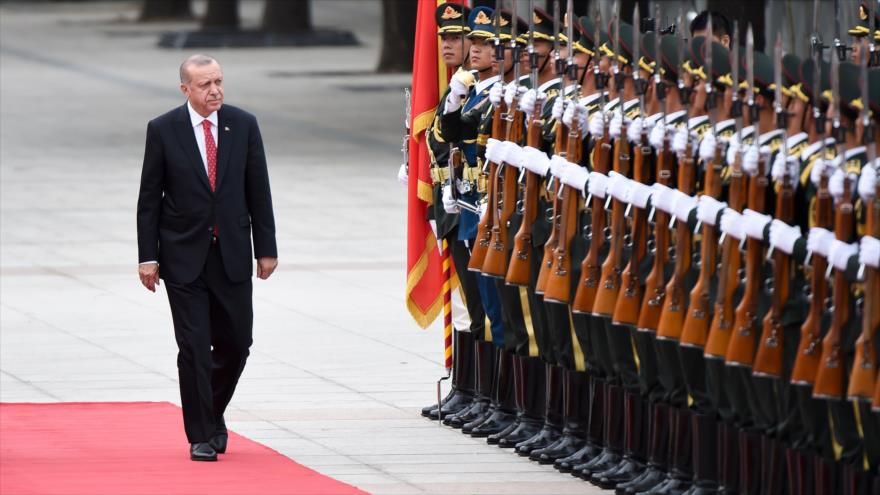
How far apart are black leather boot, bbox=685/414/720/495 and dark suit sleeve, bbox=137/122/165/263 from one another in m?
2.33

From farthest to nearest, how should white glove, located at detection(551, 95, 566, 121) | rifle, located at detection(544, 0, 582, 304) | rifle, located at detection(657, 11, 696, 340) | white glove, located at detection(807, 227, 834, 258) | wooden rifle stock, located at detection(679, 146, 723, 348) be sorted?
white glove, located at detection(551, 95, 566, 121) → rifle, located at detection(544, 0, 582, 304) → rifle, located at detection(657, 11, 696, 340) → wooden rifle stock, located at detection(679, 146, 723, 348) → white glove, located at detection(807, 227, 834, 258)

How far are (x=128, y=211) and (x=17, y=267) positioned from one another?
9.30ft

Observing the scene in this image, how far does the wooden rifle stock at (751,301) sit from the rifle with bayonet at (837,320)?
0.36 metres

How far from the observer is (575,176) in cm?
792

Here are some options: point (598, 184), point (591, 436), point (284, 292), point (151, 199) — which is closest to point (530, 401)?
point (591, 436)

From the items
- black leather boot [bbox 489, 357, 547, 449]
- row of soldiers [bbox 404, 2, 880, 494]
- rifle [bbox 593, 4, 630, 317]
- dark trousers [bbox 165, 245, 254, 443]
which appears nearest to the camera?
row of soldiers [bbox 404, 2, 880, 494]

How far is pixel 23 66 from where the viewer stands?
108 ft

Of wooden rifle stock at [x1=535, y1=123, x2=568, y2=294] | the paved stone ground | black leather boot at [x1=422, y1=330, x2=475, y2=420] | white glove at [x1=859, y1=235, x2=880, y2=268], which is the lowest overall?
the paved stone ground

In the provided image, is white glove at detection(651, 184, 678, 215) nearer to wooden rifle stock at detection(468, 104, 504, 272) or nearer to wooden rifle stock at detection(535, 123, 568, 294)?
wooden rifle stock at detection(535, 123, 568, 294)

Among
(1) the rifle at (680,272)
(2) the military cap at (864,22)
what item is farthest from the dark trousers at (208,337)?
(2) the military cap at (864,22)

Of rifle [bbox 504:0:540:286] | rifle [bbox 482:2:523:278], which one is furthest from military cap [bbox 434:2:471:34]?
rifle [bbox 504:0:540:286]

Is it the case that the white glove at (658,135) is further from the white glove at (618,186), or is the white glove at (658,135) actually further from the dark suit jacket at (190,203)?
the dark suit jacket at (190,203)

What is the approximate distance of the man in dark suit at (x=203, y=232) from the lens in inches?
331

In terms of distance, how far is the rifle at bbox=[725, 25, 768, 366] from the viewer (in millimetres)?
6836
